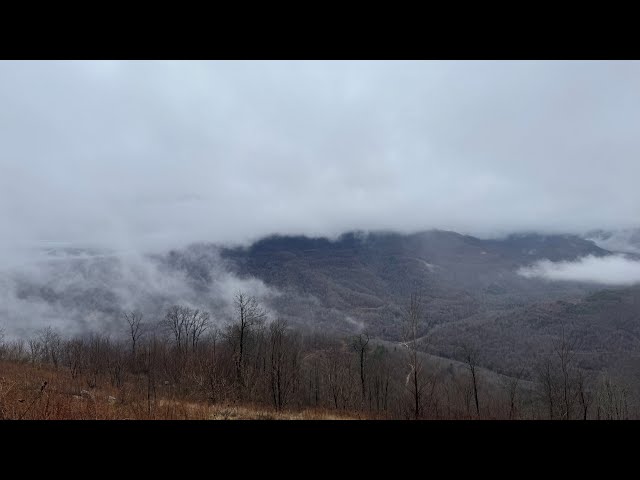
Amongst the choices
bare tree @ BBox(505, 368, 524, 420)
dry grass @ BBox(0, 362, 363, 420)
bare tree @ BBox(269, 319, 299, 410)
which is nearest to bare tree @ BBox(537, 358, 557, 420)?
bare tree @ BBox(505, 368, 524, 420)

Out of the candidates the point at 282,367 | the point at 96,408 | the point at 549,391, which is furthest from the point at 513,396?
the point at 96,408

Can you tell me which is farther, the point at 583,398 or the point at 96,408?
the point at 583,398

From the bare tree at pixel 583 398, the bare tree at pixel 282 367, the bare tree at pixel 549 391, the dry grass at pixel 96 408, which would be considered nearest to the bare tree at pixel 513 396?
the bare tree at pixel 549 391

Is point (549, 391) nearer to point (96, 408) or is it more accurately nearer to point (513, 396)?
point (513, 396)

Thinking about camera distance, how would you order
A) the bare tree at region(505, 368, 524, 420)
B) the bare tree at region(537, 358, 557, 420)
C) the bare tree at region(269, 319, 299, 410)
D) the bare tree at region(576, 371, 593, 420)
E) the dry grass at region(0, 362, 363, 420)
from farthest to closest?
the bare tree at region(269, 319, 299, 410), the bare tree at region(537, 358, 557, 420), the bare tree at region(505, 368, 524, 420), the bare tree at region(576, 371, 593, 420), the dry grass at region(0, 362, 363, 420)

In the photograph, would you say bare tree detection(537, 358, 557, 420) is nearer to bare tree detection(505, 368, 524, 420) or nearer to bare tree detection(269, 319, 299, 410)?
bare tree detection(505, 368, 524, 420)

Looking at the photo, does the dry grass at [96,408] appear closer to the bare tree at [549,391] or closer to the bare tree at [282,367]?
the bare tree at [549,391]

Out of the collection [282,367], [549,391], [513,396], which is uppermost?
[282,367]

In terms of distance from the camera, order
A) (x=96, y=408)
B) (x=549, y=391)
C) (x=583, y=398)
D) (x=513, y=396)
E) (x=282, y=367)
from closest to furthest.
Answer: (x=96, y=408)
(x=583, y=398)
(x=549, y=391)
(x=513, y=396)
(x=282, y=367)
